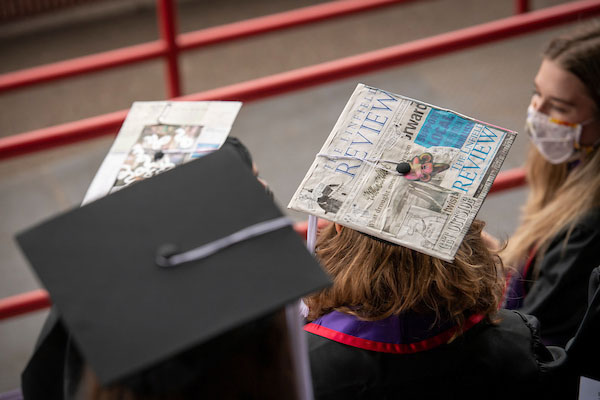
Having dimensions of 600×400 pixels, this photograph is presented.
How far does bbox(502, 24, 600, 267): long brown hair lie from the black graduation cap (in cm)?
105

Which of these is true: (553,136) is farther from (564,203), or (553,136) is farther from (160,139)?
(160,139)

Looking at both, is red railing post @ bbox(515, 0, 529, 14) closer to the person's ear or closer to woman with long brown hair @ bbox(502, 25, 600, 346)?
woman with long brown hair @ bbox(502, 25, 600, 346)

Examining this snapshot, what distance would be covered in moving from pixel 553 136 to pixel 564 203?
0.67 feet

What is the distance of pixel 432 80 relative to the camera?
4.11m

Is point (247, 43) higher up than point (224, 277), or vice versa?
point (224, 277)

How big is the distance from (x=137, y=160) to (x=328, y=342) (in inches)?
24.1

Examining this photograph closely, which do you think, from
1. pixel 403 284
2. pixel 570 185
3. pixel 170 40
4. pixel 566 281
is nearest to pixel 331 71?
pixel 170 40

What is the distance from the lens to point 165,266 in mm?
1147

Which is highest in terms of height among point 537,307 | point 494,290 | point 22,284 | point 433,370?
point 494,290

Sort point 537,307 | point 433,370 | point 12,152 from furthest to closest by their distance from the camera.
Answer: point 12,152 < point 537,307 < point 433,370

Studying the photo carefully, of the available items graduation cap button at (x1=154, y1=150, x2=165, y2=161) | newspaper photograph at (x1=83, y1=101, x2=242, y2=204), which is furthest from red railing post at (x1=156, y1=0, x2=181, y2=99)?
graduation cap button at (x1=154, y1=150, x2=165, y2=161)

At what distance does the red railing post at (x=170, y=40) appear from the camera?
7.73ft

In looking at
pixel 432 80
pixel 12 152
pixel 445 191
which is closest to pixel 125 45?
pixel 432 80

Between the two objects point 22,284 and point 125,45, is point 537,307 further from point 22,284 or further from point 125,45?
point 125,45
